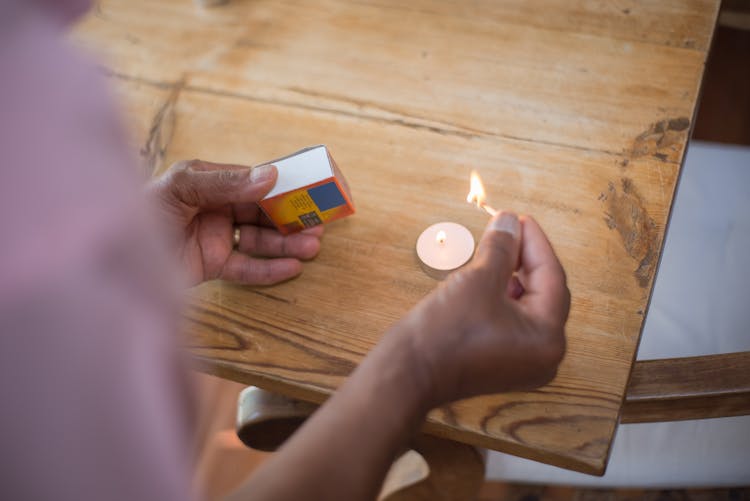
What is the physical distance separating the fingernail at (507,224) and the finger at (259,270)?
268mm

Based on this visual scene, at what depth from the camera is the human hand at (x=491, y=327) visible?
582 mm

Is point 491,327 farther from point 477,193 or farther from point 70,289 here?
point 70,289

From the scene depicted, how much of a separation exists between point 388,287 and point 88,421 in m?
0.49

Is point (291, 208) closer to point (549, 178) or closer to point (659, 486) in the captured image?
point (549, 178)

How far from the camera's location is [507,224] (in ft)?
2.27

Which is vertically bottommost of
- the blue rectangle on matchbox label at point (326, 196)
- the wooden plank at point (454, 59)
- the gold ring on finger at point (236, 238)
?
the gold ring on finger at point (236, 238)

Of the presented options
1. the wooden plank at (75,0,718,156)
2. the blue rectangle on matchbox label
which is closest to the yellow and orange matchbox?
the blue rectangle on matchbox label

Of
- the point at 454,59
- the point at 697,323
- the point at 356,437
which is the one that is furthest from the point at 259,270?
the point at 697,323

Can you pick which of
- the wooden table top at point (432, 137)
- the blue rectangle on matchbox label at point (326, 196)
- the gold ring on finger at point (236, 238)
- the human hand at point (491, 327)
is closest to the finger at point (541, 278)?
the human hand at point (491, 327)

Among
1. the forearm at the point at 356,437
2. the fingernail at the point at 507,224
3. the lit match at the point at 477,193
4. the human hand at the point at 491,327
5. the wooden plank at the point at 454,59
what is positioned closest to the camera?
the forearm at the point at 356,437

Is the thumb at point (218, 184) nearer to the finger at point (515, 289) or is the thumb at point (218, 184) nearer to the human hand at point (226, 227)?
the human hand at point (226, 227)

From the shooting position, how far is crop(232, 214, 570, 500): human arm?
490mm

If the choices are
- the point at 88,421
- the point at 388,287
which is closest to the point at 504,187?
the point at 388,287

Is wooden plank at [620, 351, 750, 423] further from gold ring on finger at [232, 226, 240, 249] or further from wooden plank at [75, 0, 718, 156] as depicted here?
gold ring on finger at [232, 226, 240, 249]
